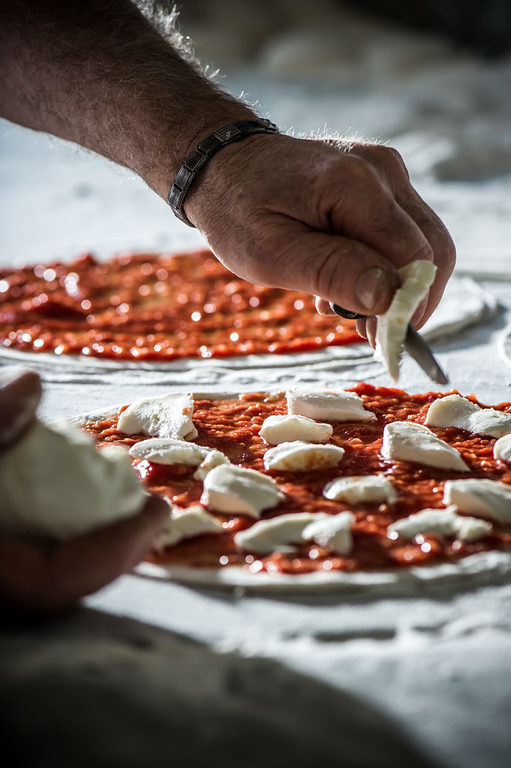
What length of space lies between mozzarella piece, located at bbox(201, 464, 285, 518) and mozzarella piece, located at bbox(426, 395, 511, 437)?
1.43 feet

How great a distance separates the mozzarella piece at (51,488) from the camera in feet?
3.20

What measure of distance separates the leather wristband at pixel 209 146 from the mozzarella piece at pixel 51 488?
29.8 inches

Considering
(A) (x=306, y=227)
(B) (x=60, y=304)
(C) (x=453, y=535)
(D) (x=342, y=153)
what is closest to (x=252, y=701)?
(C) (x=453, y=535)

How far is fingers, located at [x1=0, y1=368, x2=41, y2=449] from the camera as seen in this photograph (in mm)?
975

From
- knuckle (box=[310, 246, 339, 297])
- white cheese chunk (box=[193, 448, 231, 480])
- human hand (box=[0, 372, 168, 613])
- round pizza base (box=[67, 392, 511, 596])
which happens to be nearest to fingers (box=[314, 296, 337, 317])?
knuckle (box=[310, 246, 339, 297])

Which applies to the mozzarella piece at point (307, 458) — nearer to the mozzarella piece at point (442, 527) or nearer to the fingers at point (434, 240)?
the mozzarella piece at point (442, 527)

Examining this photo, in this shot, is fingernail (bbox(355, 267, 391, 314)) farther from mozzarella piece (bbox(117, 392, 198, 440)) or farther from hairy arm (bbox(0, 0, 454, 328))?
mozzarella piece (bbox(117, 392, 198, 440))

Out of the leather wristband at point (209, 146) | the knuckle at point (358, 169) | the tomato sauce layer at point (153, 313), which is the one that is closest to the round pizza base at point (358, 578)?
the knuckle at point (358, 169)

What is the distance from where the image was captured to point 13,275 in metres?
3.09

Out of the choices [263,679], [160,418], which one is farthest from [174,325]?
[263,679]

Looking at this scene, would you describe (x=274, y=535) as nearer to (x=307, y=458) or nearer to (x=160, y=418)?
(x=307, y=458)

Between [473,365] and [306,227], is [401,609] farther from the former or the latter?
[473,365]

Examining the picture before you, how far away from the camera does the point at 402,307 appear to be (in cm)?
133

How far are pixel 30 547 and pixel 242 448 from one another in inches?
25.0
